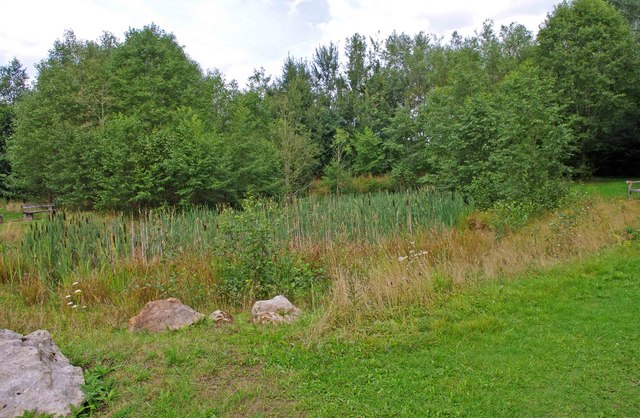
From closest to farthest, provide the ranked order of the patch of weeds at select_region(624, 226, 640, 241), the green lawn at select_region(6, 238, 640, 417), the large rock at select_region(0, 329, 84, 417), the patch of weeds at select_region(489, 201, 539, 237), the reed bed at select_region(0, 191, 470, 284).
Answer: the large rock at select_region(0, 329, 84, 417) → the green lawn at select_region(6, 238, 640, 417) → the reed bed at select_region(0, 191, 470, 284) → the patch of weeds at select_region(624, 226, 640, 241) → the patch of weeds at select_region(489, 201, 539, 237)

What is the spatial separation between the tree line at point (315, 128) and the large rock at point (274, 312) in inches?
343

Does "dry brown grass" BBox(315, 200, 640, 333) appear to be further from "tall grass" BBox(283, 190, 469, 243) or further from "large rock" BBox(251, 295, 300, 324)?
"tall grass" BBox(283, 190, 469, 243)

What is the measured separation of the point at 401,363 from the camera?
11.8 ft

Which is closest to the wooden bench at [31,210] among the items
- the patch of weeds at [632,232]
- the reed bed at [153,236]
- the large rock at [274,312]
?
the reed bed at [153,236]

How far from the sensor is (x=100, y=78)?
23.6 meters

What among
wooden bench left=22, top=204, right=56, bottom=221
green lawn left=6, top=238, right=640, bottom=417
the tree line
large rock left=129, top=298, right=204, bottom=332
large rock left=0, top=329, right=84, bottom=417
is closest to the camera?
large rock left=0, top=329, right=84, bottom=417

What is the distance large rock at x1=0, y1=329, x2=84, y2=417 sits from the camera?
2863mm

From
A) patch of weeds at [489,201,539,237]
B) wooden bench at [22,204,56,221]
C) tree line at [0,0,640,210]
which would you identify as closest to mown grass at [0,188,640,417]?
patch of weeds at [489,201,539,237]

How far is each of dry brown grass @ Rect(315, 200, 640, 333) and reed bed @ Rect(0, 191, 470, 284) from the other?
838mm

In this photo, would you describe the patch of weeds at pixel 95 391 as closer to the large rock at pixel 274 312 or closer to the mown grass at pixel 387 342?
the mown grass at pixel 387 342

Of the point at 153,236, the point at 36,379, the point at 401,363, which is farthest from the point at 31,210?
the point at 401,363

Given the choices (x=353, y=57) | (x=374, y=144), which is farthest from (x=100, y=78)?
(x=353, y=57)

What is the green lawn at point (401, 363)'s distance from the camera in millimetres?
2975

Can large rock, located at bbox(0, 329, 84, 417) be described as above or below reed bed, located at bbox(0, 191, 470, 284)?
below
